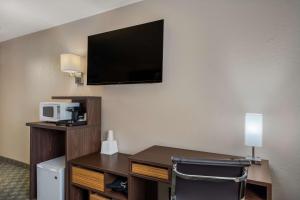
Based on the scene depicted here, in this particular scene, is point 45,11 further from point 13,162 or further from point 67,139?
point 13,162

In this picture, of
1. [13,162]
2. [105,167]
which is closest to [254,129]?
[105,167]

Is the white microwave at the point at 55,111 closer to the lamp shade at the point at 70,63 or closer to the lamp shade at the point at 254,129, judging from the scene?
the lamp shade at the point at 70,63

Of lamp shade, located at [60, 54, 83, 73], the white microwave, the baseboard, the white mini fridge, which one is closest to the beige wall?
lamp shade, located at [60, 54, 83, 73]

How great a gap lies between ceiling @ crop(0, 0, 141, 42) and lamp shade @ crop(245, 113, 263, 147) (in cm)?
183

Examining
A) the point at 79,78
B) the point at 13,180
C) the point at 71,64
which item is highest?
the point at 71,64

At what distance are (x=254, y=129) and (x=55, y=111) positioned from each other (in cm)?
211

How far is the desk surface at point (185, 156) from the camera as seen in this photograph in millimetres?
1316

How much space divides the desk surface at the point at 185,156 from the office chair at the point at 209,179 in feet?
0.77

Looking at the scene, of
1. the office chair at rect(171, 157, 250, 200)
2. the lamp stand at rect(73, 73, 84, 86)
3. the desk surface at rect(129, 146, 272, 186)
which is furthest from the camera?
A: the lamp stand at rect(73, 73, 84, 86)

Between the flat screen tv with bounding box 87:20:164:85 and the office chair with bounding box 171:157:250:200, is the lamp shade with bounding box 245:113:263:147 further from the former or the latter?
the flat screen tv with bounding box 87:20:164:85

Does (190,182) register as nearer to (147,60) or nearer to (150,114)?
(150,114)

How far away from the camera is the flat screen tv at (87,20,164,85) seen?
6.84 feet

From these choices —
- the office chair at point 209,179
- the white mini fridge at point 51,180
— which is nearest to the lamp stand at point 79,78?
the white mini fridge at point 51,180

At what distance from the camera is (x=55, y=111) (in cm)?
235
